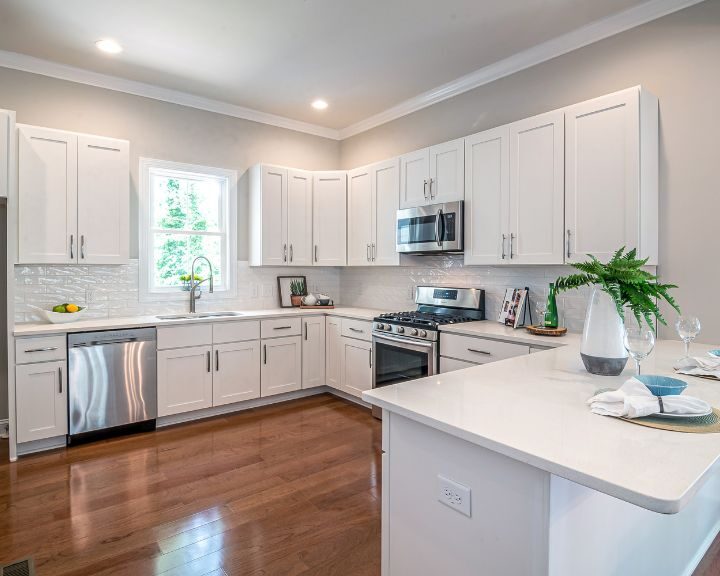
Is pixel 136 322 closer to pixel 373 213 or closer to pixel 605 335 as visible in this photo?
pixel 373 213

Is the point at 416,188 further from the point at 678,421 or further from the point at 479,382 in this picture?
the point at 678,421

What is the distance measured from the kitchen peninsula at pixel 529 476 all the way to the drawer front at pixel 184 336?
2.77 m

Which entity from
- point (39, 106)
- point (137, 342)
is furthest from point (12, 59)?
point (137, 342)

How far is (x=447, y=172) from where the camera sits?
3809mm

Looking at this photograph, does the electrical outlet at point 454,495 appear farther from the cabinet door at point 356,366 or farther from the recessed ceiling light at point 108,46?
the recessed ceiling light at point 108,46

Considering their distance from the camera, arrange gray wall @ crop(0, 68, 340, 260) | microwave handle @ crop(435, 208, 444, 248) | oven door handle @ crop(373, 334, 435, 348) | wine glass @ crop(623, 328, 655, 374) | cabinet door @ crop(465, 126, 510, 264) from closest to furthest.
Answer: wine glass @ crop(623, 328, 655, 374), cabinet door @ crop(465, 126, 510, 264), oven door handle @ crop(373, 334, 435, 348), gray wall @ crop(0, 68, 340, 260), microwave handle @ crop(435, 208, 444, 248)

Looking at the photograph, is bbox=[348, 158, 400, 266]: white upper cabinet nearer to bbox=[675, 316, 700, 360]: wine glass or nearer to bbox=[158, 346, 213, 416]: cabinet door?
bbox=[158, 346, 213, 416]: cabinet door

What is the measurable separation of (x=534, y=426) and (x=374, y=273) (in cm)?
398

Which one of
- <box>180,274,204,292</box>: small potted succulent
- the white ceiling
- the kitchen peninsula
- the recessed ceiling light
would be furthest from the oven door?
the recessed ceiling light

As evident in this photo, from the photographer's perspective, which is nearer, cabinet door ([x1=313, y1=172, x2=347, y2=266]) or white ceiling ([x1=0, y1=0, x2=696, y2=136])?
white ceiling ([x1=0, y1=0, x2=696, y2=136])

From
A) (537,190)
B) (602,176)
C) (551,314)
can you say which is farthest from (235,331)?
(602,176)

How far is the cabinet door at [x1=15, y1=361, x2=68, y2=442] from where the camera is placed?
3.15m

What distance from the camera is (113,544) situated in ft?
7.09

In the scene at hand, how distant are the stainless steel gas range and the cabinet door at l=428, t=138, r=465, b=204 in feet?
2.79
